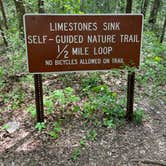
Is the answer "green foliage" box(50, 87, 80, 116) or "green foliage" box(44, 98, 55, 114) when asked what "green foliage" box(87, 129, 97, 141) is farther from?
"green foliage" box(44, 98, 55, 114)

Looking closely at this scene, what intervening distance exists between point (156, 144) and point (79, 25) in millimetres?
2292

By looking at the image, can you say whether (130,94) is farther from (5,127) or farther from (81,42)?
(5,127)

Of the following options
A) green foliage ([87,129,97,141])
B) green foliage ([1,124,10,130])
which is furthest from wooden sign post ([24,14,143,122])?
green foliage ([1,124,10,130])

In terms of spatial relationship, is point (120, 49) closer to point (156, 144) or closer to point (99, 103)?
point (99, 103)

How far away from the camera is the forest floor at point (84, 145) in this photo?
347cm

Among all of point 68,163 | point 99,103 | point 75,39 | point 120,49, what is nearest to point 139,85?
point 99,103

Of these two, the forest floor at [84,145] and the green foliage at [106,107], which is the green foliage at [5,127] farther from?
the green foliage at [106,107]

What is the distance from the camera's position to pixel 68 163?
343cm

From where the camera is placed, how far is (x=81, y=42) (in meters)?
3.77

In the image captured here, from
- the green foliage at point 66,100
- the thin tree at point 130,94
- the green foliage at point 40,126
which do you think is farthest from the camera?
the green foliage at point 66,100

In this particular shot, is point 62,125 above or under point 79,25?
under

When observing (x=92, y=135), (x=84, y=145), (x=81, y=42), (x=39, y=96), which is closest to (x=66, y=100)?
(x=39, y=96)

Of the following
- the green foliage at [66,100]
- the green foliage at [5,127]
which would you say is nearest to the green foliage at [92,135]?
the green foliage at [66,100]

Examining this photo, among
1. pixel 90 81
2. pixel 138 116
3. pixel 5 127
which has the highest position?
pixel 90 81
